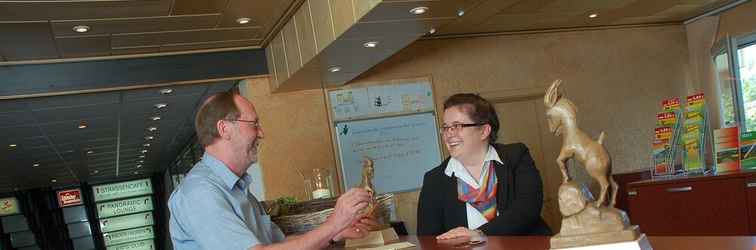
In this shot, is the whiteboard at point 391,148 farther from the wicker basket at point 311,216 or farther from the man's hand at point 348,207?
the man's hand at point 348,207

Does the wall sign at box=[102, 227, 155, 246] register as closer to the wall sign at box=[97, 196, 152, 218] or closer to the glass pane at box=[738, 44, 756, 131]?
the wall sign at box=[97, 196, 152, 218]

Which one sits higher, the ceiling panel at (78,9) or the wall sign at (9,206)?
the ceiling panel at (78,9)

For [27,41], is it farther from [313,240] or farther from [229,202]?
[313,240]

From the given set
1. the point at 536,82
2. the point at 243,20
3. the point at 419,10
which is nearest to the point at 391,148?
the point at 536,82

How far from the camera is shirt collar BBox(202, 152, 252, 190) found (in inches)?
80.0

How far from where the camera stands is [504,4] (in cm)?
566

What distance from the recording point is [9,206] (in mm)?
12102

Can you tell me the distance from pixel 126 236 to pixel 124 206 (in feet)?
2.00

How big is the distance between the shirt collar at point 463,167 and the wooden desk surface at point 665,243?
16.2 inches

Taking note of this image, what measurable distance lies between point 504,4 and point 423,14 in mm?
1747

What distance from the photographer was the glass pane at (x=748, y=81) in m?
7.27

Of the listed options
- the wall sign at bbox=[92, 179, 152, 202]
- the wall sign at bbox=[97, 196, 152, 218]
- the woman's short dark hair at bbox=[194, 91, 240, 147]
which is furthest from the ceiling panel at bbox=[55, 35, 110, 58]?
the wall sign at bbox=[97, 196, 152, 218]

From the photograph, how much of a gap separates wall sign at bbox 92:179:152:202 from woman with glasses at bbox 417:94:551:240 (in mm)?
12770

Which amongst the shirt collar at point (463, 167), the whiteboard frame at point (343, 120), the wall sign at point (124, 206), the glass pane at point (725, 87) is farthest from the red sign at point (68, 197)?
the shirt collar at point (463, 167)
